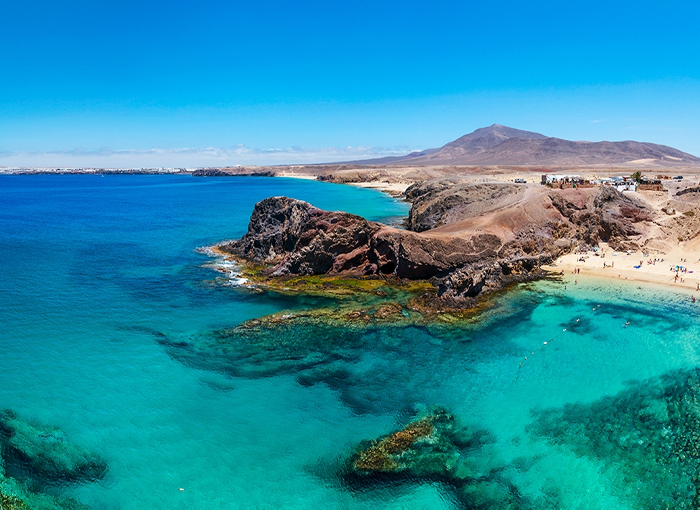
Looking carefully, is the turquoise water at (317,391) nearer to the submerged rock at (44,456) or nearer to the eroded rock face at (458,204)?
the submerged rock at (44,456)

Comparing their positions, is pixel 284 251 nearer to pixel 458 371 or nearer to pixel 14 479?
pixel 458 371

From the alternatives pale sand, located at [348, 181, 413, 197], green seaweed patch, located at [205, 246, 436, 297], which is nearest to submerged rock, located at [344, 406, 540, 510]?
green seaweed patch, located at [205, 246, 436, 297]

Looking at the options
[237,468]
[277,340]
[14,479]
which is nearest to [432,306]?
[277,340]

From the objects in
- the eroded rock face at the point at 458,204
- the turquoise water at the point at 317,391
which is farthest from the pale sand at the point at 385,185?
the turquoise water at the point at 317,391

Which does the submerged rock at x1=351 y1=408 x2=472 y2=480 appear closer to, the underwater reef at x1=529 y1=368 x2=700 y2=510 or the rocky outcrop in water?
the underwater reef at x1=529 y1=368 x2=700 y2=510

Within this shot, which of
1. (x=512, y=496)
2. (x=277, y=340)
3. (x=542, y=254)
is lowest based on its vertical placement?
(x=512, y=496)

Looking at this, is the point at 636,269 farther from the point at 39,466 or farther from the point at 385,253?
the point at 39,466
